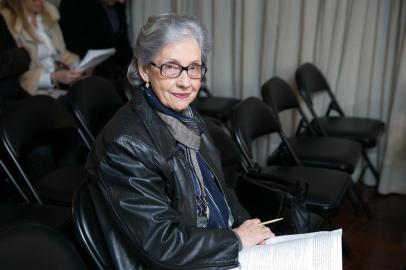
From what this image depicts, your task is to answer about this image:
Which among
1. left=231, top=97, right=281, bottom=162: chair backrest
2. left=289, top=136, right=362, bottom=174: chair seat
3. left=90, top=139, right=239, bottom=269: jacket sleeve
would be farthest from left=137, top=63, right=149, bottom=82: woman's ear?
left=289, top=136, right=362, bottom=174: chair seat

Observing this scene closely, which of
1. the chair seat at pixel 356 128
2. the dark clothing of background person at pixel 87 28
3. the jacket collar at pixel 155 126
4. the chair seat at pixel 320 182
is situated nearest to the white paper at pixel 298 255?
the jacket collar at pixel 155 126

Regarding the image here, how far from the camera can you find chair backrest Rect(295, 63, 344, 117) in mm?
2885

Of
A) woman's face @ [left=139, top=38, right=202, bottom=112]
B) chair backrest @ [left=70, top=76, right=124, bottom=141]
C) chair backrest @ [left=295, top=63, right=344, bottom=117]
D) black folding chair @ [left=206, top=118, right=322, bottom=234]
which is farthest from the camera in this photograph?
chair backrest @ [left=295, top=63, right=344, bottom=117]

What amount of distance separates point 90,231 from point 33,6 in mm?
2147

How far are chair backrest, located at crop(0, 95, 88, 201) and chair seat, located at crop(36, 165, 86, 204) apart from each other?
0.20 ft

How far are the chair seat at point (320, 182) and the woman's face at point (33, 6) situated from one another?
180 cm

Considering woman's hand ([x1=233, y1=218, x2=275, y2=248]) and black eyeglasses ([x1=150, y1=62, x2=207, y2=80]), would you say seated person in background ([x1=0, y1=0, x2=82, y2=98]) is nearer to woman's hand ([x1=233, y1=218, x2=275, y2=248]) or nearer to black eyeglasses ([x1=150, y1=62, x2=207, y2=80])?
black eyeglasses ([x1=150, y1=62, x2=207, y2=80])

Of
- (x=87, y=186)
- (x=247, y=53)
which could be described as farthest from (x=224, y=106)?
(x=87, y=186)

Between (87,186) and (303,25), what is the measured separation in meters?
2.20

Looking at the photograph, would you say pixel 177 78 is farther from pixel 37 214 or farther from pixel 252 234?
pixel 37 214

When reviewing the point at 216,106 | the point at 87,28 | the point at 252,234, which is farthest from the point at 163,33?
the point at 87,28

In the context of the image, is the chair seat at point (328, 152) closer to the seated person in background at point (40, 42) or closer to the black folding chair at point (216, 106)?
the black folding chair at point (216, 106)

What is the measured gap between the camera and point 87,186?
129cm

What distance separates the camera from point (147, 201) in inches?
46.3
